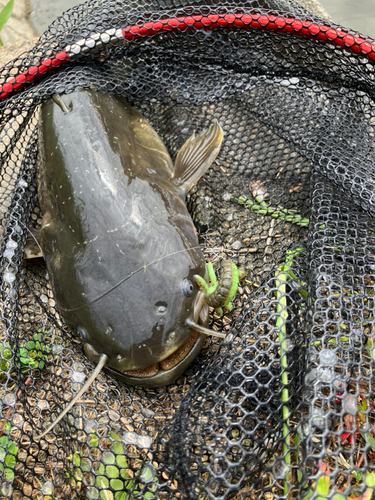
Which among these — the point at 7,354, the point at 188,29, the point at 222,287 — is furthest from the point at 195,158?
the point at 7,354

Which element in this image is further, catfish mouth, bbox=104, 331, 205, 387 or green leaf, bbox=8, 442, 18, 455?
catfish mouth, bbox=104, 331, 205, 387

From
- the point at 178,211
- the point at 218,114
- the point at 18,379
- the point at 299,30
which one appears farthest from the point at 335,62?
the point at 18,379

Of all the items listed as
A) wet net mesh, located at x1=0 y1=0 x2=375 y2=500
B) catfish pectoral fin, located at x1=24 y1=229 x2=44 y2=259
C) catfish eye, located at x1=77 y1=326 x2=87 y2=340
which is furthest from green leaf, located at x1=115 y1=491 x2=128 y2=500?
catfish pectoral fin, located at x1=24 y1=229 x2=44 y2=259

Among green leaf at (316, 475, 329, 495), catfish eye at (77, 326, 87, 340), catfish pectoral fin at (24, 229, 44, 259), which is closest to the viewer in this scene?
green leaf at (316, 475, 329, 495)

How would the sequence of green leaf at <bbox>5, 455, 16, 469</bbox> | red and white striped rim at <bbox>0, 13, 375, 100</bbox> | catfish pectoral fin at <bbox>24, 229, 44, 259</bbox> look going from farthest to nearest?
catfish pectoral fin at <bbox>24, 229, 44, 259</bbox>
red and white striped rim at <bbox>0, 13, 375, 100</bbox>
green leaf at <bbox>5, 455, 16, 469</bbox>

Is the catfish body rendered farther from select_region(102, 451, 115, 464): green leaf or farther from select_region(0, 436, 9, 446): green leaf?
select_region(0, 436, 9, 446): green leaf

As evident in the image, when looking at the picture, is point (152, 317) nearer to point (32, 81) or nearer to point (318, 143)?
point (318, 143)

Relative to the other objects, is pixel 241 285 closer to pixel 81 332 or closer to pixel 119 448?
pixel 81 332

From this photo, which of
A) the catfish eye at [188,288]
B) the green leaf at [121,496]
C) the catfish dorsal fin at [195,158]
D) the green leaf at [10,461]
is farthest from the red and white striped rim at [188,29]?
the green leaf at [121,496]
